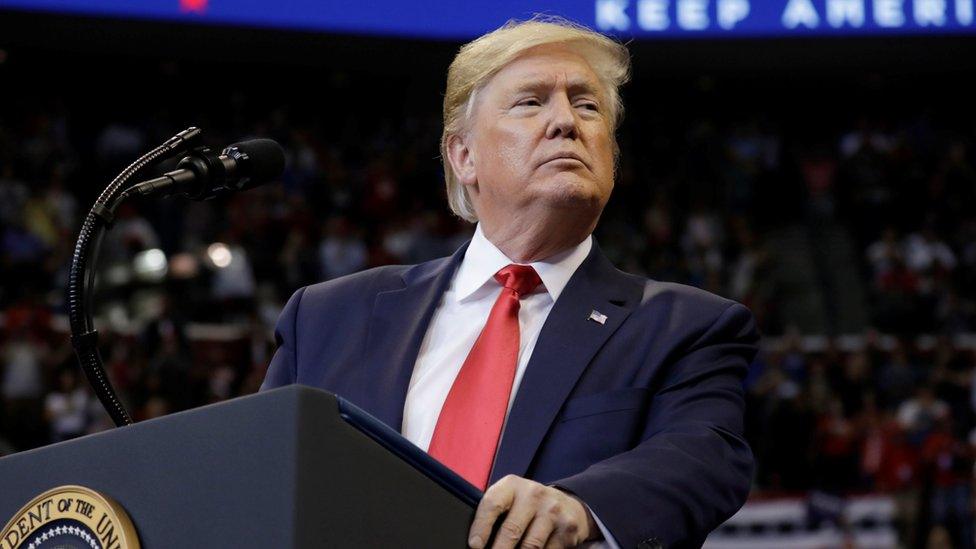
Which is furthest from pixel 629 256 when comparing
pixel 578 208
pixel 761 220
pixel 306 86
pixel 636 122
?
pixel 578 208

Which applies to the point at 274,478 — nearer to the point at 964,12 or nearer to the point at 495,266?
the point at 495,266

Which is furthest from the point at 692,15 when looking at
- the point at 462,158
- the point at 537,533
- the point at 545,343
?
the point at 537,533

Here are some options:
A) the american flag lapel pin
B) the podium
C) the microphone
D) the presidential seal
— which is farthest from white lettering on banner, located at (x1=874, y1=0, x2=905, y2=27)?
the presidential seal

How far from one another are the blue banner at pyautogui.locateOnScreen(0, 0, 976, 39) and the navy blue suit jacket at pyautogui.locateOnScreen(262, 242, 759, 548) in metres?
7.07

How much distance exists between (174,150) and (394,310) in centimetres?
44

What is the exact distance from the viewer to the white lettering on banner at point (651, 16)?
911cm

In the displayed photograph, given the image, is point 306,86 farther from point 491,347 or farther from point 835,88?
point 491,347

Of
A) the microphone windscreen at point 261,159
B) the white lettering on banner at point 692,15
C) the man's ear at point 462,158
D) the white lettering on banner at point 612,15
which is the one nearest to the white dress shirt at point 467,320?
the man's ear at point 462,158

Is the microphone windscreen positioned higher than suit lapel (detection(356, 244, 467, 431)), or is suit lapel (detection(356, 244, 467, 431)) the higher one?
the microphone windscreen

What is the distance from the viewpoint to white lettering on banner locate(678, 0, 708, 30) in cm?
921

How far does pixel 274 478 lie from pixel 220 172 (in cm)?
64

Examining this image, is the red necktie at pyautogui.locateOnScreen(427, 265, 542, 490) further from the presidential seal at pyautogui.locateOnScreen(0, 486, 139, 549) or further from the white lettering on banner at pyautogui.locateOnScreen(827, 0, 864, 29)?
the white lettering on banner at pyautogui.locateOnScreen(827, 0, 864, 29)

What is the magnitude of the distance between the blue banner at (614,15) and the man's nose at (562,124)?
692 centimetres

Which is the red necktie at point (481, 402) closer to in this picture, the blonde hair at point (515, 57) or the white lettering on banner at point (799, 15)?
the blonde hair at point (515, 57)
